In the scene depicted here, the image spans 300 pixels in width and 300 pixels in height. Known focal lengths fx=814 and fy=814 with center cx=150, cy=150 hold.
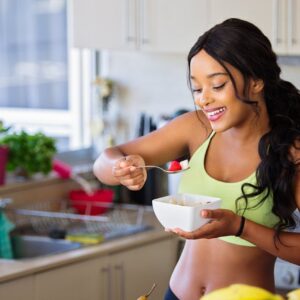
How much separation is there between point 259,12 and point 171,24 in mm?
414

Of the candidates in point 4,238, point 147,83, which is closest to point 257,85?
point 4,238

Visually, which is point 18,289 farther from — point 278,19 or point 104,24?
point 278,19

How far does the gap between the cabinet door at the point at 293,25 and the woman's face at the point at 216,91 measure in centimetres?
119

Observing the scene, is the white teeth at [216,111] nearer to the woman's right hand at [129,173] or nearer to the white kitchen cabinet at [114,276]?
the woman's right hand at [129,173]

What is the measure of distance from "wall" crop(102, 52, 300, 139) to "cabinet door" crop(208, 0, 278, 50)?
620mm

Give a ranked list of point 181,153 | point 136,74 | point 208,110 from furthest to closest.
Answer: point 136,74, point 181,153, point 208,110

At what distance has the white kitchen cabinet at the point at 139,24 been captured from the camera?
11.0ft

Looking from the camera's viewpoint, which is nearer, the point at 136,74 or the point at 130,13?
the point at 130,13

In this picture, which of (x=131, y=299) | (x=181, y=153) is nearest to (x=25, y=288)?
(x=131, y=299)

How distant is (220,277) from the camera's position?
211 centimetres

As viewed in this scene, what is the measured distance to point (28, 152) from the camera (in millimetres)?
3506

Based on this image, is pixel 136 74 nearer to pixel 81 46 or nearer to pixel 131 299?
pixel 81 46

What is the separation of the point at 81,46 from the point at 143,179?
1.63 metres

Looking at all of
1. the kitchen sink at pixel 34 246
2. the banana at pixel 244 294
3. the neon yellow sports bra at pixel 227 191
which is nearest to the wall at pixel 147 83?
the kitchen sink at pixel 34 246
